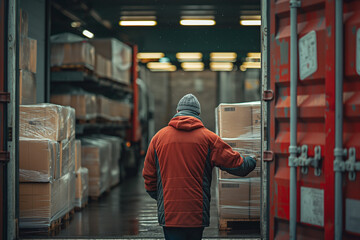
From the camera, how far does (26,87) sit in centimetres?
613

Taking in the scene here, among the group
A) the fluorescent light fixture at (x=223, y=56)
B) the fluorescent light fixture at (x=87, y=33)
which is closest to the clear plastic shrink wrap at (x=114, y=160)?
the fluorescent light fixture at (x=87, y=33)

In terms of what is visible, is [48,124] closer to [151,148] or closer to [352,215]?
[151,148]

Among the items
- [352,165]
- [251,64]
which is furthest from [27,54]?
[251,64]

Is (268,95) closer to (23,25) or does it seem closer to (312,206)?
(312,206)

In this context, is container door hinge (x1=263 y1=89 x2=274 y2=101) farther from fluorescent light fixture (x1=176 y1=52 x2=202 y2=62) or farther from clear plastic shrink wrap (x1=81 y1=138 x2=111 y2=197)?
fluorescent light fixture (x1=176 y1=52 x2=202 y2=62)

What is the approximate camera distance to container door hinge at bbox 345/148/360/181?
3.01 meters

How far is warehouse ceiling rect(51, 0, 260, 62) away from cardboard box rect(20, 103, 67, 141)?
3090mm

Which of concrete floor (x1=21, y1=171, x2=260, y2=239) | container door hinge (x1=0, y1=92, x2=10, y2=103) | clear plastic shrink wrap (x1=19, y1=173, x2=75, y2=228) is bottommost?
concrete floor (x1=21, y1=171, x2=260, y2=239)

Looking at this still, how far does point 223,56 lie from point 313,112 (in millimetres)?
14730

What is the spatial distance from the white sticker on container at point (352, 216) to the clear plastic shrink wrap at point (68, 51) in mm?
5654

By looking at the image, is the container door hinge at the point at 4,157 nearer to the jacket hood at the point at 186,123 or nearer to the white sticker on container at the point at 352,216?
the jacket hood at the point at 186,123

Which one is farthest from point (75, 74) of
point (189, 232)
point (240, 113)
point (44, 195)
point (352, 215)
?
point (352, 215)

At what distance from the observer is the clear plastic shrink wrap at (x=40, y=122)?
568 centimetres

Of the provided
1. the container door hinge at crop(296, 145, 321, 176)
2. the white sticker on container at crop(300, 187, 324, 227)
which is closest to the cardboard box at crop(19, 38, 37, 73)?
the container door hinge at crop(296, 145, 321, 176)
